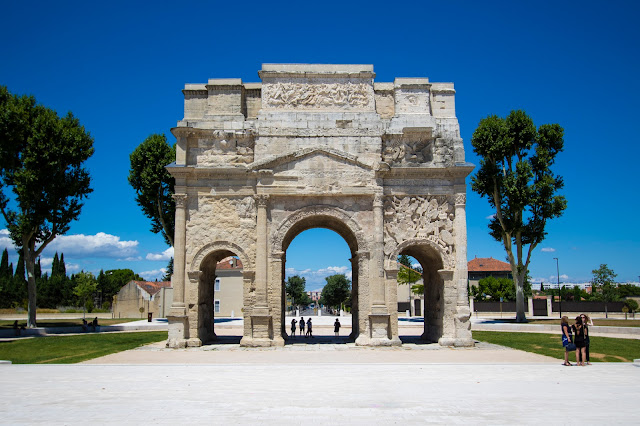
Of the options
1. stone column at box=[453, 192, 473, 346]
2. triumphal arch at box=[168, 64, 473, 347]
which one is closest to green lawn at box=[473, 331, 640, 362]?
stone column at box=[453, 192, 473, 346]

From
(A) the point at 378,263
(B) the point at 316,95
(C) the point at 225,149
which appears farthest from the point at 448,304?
(C) the point at 225,149

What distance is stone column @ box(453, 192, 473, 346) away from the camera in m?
19.7

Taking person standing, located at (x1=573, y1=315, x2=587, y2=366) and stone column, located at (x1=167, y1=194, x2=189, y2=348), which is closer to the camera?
person standing, located at (x1=573, y1=315, x2=587, y2=366)

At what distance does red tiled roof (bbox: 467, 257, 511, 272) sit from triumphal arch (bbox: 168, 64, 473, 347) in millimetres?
50664

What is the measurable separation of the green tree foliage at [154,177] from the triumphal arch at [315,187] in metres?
12.5

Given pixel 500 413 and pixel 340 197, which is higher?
pixel 340 197

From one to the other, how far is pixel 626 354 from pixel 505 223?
16.6m

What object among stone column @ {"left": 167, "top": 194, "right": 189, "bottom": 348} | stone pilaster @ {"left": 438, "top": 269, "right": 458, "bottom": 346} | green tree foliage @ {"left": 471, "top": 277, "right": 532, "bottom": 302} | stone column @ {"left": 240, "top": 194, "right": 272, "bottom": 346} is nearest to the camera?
stone column @ {"left": 240, "top": 194, "right": 272, "bottom": 346}

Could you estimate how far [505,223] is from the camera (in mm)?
32719

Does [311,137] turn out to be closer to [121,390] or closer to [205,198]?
[205,198]

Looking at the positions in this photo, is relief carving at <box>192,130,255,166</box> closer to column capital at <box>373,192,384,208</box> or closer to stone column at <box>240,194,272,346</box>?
stone column at <box>240,194,272,346</box>

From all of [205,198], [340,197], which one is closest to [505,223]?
[340,197]

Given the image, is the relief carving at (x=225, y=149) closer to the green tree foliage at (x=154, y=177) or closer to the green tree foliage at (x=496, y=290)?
the green tree foliage at (x=154, y=177)

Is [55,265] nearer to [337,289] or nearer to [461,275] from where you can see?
[337,289]
